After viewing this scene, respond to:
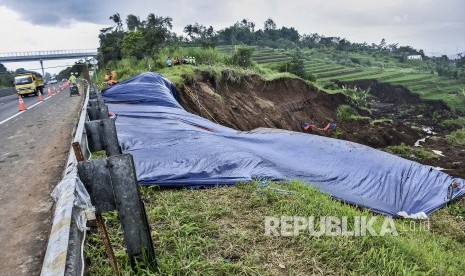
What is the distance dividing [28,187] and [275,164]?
374 cm

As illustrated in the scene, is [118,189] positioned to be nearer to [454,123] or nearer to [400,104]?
[454,123]

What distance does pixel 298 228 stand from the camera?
11.2 feet

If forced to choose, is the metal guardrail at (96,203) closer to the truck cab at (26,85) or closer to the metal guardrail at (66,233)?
the metal guardrail at (66,233)

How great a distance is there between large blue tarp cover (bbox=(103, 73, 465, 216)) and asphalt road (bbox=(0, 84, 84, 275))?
48.2 inches

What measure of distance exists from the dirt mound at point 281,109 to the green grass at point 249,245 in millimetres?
10681

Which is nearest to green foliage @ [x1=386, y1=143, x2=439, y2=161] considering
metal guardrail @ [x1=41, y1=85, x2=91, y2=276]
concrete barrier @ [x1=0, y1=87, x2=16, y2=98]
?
metal guardrail @ [x1=41, y1=85, x2=91, y2=276]

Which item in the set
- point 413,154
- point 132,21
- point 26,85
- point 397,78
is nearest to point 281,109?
point 413,154

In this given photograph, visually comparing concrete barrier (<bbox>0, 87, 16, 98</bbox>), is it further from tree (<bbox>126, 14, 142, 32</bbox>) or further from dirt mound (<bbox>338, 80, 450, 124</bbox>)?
dirt mound (<bbox>338, 80, 450, 124</bbox>)

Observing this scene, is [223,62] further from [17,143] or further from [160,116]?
[17,143]

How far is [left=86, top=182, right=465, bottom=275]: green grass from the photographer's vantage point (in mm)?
2738

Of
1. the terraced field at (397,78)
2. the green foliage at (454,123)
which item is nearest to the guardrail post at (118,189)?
the green foliage at (454,123)

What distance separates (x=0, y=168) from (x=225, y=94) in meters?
13.5

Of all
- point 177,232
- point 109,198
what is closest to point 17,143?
point 177,232

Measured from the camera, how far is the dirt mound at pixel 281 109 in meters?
15.5
